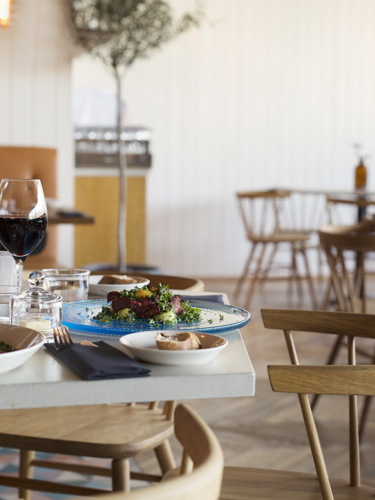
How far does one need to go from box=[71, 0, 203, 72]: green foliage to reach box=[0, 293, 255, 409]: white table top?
347cm

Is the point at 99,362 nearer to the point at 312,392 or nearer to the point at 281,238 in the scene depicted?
the point at 312,392

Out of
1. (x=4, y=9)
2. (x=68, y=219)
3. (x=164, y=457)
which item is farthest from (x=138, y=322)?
(x=68, y=219)

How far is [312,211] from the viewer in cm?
630

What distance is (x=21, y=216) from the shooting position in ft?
3.17

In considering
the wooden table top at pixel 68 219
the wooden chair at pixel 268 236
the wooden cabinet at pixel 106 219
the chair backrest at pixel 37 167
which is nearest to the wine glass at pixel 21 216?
the wooden table top at pixel 68 219

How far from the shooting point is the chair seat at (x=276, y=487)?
3.61 ft

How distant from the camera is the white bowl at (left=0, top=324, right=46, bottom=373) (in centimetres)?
71

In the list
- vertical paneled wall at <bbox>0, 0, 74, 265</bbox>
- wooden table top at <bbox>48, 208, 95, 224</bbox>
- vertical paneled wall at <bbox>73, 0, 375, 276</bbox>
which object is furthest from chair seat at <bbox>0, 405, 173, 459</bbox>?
vertical paneled wall at <bbox>73, 0, 375, 276</bbox>

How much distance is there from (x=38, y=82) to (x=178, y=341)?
11.0 feet

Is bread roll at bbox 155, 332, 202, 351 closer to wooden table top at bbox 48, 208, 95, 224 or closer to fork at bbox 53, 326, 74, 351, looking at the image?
fork at bbox 53, 326, 74, 351

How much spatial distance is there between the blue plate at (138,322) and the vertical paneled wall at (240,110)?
4847mm

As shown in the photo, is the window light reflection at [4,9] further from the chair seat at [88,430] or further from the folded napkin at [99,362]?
the folded napkin at [99,362]

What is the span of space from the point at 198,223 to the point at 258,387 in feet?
10.8

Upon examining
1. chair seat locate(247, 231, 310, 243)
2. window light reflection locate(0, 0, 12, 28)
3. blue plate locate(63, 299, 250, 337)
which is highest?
window light reflection locate(0, 0, 12, 28)
